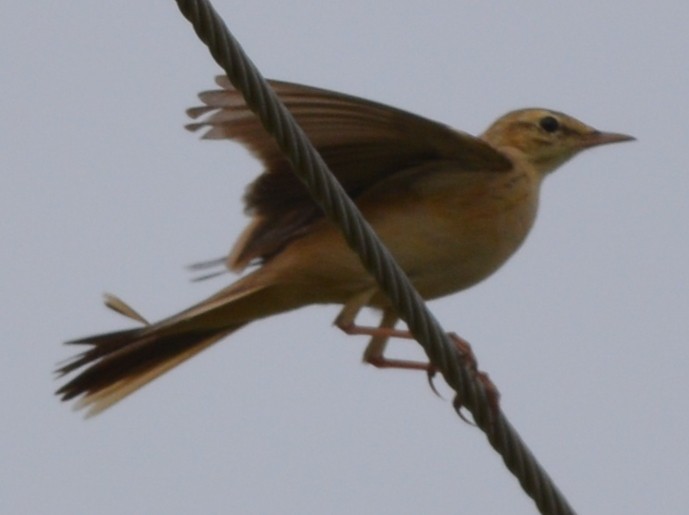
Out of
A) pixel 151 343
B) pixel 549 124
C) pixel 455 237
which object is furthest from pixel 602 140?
pixel 151 343

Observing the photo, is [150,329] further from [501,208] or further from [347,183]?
[501,208]

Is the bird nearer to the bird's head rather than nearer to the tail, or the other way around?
the tail

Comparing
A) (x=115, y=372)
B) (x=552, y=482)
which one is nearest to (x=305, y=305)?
(x=115, y=372)

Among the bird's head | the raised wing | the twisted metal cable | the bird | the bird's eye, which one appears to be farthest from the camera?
the bird's eye

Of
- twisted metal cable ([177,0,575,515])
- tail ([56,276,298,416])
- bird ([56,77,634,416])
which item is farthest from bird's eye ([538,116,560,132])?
twisted metal cable ([177,0,575,515])

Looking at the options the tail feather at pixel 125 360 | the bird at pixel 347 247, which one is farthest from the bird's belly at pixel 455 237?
the tail feather at pixel 125 360

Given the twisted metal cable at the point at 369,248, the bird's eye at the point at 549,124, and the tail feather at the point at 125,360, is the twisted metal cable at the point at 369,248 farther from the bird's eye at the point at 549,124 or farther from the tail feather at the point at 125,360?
the bird's eye at the point at 549,124
